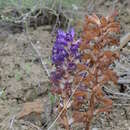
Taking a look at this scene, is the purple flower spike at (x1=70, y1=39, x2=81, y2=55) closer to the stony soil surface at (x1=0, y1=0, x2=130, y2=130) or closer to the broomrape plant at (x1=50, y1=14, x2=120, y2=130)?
the broomrape plant at (x1=50, y1=14, x2=120, y2=130)

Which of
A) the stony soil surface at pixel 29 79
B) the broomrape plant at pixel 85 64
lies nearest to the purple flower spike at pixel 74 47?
the broomrape plant at pixel 85 64

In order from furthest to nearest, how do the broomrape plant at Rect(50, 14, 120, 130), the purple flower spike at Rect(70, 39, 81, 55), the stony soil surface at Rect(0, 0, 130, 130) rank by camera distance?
1. the stony soil surface at Rect(0, 0, 130, 130)
2. the purple flower spike at Rect(70, 39, 81, 55)
3. the broomrape plant at Rect(50, 14, 120, 130)

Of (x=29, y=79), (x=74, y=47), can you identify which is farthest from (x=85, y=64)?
(x=29, y=79)

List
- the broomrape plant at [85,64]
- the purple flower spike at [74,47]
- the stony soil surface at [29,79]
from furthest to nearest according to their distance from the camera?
1. the stony soil surface at [29,79]
2. the purple flower spike at [74,47]
3. the broomrape plant at [85,64]

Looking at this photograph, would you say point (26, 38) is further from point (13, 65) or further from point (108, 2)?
Answer: point (108, 2)

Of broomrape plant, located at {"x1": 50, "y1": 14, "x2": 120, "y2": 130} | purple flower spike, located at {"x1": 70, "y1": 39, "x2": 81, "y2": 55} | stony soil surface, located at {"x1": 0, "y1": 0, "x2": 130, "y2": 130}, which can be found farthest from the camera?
stony soil surface, located at {"x1": 0, "y1": 0, "x2": 130, "y2": 130}

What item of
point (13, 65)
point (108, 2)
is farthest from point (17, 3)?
point (108, 2)

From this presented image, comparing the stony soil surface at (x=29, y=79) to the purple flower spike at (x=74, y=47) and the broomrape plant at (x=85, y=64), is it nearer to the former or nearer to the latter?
the broomrape plant at (x=85, y=64)

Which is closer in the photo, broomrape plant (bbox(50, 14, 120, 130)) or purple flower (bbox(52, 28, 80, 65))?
broomrape plant (bbox(50, 14, 120, 130))

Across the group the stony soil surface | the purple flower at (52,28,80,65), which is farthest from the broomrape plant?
the stony soil surface

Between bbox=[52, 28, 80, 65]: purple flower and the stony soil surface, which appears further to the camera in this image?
the stony soil surface

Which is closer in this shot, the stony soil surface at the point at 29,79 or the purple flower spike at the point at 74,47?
the purple flower spike at the point at 74,47
